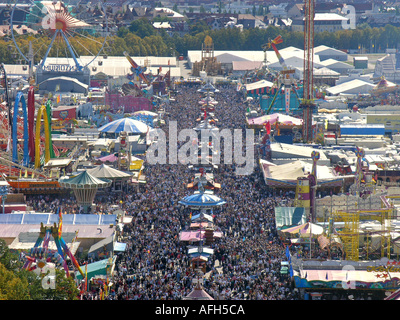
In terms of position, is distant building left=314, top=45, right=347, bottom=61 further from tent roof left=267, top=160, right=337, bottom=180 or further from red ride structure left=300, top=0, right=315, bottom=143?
tent roof left=267, top=160, right=337, bottom=180

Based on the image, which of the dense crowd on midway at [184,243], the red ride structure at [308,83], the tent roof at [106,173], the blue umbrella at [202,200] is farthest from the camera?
the red ride structure at [308,83]

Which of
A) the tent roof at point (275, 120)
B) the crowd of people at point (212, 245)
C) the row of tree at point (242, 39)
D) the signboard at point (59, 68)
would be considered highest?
the row of tree at point (242, 39)

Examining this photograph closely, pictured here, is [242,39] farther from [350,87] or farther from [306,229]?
[306,229]

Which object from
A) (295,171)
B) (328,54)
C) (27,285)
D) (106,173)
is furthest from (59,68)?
(27,285)

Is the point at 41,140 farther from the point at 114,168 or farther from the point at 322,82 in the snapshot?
the point at 322,82

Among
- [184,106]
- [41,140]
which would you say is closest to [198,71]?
[184,106]

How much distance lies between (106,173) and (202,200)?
7369mm

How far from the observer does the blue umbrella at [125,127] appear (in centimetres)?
6029

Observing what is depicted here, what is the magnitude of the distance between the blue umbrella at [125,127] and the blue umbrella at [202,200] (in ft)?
65.3

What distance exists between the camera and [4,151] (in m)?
52.2

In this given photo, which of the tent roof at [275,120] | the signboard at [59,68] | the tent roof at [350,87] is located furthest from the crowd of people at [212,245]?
the tent roof at [350,87]

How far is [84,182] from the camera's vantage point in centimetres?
4212

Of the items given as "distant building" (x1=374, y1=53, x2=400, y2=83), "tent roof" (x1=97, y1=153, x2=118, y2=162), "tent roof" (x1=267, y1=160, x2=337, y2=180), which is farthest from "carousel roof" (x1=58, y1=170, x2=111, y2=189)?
"distant building" (x1=374, y1=53, x2=400, y2=83)

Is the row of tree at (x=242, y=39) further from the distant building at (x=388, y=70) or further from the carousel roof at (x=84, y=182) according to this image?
the carousel roof at (x=84, y=182)
